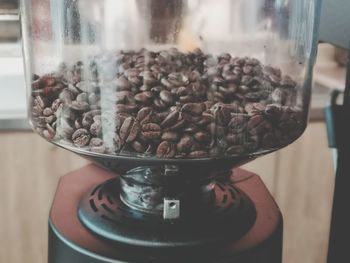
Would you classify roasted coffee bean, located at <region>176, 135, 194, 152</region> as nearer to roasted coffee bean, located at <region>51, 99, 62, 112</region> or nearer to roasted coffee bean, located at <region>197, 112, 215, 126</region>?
roasted coffee bean, located at <region>197, 112, 215, 126</region>

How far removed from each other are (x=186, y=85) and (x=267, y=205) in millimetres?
188

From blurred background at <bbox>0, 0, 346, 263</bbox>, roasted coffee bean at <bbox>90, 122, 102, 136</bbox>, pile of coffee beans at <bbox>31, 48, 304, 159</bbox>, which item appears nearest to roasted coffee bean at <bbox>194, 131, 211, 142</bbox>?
pile of coffee beans at <bbox>31, 48, 304, 159</bbox>

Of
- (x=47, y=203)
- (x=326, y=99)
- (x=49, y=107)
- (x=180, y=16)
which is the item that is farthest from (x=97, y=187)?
(x=326, y=99)

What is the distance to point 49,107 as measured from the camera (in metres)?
0.64

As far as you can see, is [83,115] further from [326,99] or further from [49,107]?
[326,99]

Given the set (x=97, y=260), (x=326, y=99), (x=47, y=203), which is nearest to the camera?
(x=97, y=260)

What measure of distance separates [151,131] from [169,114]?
0.02 metres

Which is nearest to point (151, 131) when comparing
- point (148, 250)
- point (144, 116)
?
point (144, 116)

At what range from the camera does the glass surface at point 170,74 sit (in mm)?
577

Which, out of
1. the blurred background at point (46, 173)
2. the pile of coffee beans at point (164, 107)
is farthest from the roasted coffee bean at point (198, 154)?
the blurred background at point (46, 173)

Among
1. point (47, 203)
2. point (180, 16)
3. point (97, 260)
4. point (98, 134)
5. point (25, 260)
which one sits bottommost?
point (25, 260)

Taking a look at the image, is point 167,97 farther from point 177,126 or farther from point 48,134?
point 48,134

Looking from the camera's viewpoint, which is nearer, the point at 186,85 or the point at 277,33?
the point at 186,85

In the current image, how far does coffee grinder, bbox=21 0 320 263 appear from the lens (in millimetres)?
573
